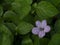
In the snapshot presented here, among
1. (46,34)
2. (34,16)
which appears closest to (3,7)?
(34,16)

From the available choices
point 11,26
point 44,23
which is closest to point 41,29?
point 44,23

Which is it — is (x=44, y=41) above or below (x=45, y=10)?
below

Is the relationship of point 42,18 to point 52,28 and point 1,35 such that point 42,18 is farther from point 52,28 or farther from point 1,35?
point 1,35

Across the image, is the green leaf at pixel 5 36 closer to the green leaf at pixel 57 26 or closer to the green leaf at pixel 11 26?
the green leaf at pixel 11 26

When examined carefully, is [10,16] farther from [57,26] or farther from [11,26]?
[57,26]

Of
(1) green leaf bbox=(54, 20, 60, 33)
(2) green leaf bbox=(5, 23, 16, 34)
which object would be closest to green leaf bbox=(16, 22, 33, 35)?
(2) green leaf bbox=(5, 23, 16, 34)

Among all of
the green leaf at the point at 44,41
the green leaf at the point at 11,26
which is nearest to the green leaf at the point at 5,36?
the green leaf at the point at 11,26

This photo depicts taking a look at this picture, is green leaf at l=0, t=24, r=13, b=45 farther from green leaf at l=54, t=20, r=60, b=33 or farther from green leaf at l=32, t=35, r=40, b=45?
green leaf at l=54, t=20, r=60, b=33
